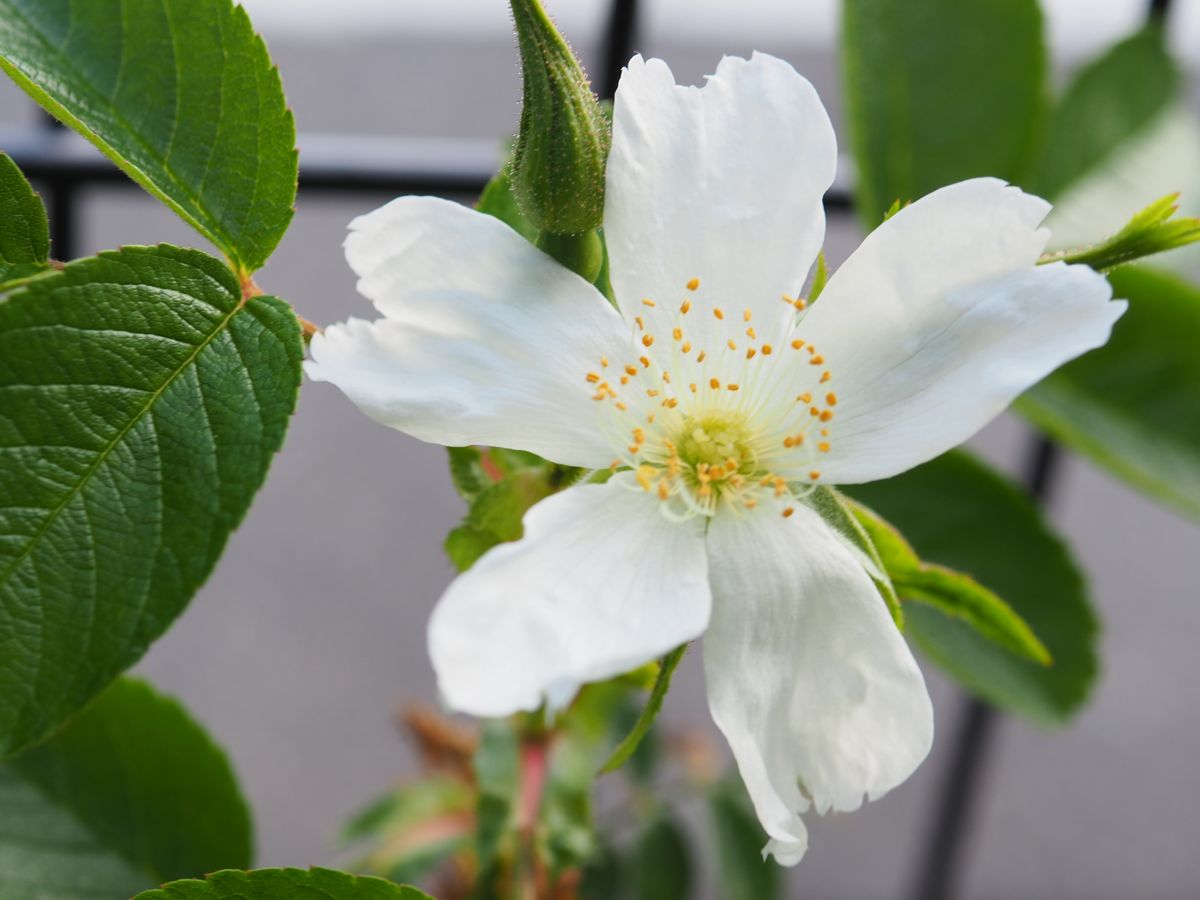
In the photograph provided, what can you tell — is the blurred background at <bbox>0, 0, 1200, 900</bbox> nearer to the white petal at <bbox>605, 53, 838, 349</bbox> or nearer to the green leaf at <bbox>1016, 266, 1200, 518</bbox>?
the green leaf at <bbox>1016, 266, 1200, 518</bbox>

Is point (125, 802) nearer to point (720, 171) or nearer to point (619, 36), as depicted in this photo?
point (720, 171)

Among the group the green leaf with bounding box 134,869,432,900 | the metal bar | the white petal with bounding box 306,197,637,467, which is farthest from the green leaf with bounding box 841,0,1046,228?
the green leaf with bounding box 134,869,432,900

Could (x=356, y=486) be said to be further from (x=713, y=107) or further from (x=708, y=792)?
(x=713, y=107)

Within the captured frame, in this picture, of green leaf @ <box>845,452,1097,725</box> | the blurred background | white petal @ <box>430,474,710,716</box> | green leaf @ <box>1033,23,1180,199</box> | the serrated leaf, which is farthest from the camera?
the blurred background

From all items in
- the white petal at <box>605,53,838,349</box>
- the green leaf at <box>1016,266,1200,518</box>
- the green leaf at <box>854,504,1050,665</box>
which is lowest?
the green leaf at <box>1016,266,1200,518</box>

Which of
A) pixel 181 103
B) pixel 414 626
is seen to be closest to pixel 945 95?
pixel 181 103

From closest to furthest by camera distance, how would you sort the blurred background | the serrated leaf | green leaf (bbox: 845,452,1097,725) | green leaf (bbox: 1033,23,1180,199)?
the serrated leaf, green leaf (bbox: 845,452,1097,725), green leaf (bbox: 1033,23,1180,199), the blurred background

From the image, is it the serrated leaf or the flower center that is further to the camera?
the serrated leaf
